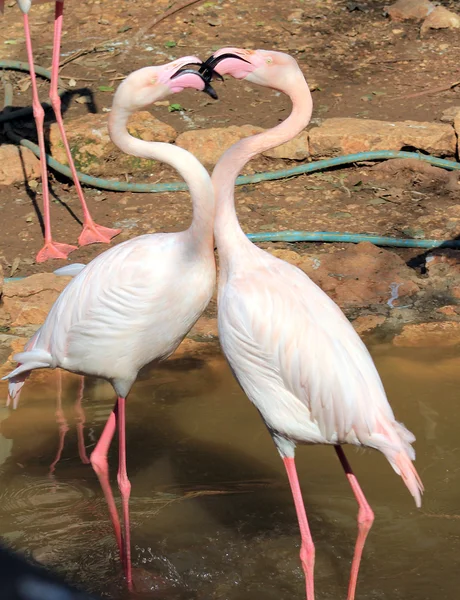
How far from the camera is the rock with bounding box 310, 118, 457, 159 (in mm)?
6500

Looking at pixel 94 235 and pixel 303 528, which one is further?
pixel 94 235

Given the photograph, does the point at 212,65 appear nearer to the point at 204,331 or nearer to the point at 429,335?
the point at 204,331

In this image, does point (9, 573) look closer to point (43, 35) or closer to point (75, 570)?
point (75, 570)

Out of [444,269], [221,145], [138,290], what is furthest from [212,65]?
[221,145]

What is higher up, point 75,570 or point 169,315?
point 169,315

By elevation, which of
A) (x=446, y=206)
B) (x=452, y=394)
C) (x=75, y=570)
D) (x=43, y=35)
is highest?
(x=43, y=35)

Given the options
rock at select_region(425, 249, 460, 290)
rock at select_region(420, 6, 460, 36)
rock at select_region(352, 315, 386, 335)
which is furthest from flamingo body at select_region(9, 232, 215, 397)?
rock at select_region(420, 6, 460, 36)

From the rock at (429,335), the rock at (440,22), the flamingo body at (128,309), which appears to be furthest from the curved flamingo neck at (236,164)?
the rock at (440,22)

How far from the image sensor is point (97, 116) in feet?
23.1

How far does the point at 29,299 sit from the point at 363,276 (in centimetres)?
191

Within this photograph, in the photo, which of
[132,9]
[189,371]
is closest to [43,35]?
[132,9]

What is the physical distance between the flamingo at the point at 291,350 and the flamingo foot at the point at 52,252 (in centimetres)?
262

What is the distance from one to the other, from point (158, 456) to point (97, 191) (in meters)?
3.08

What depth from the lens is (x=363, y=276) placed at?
16.5 ft
